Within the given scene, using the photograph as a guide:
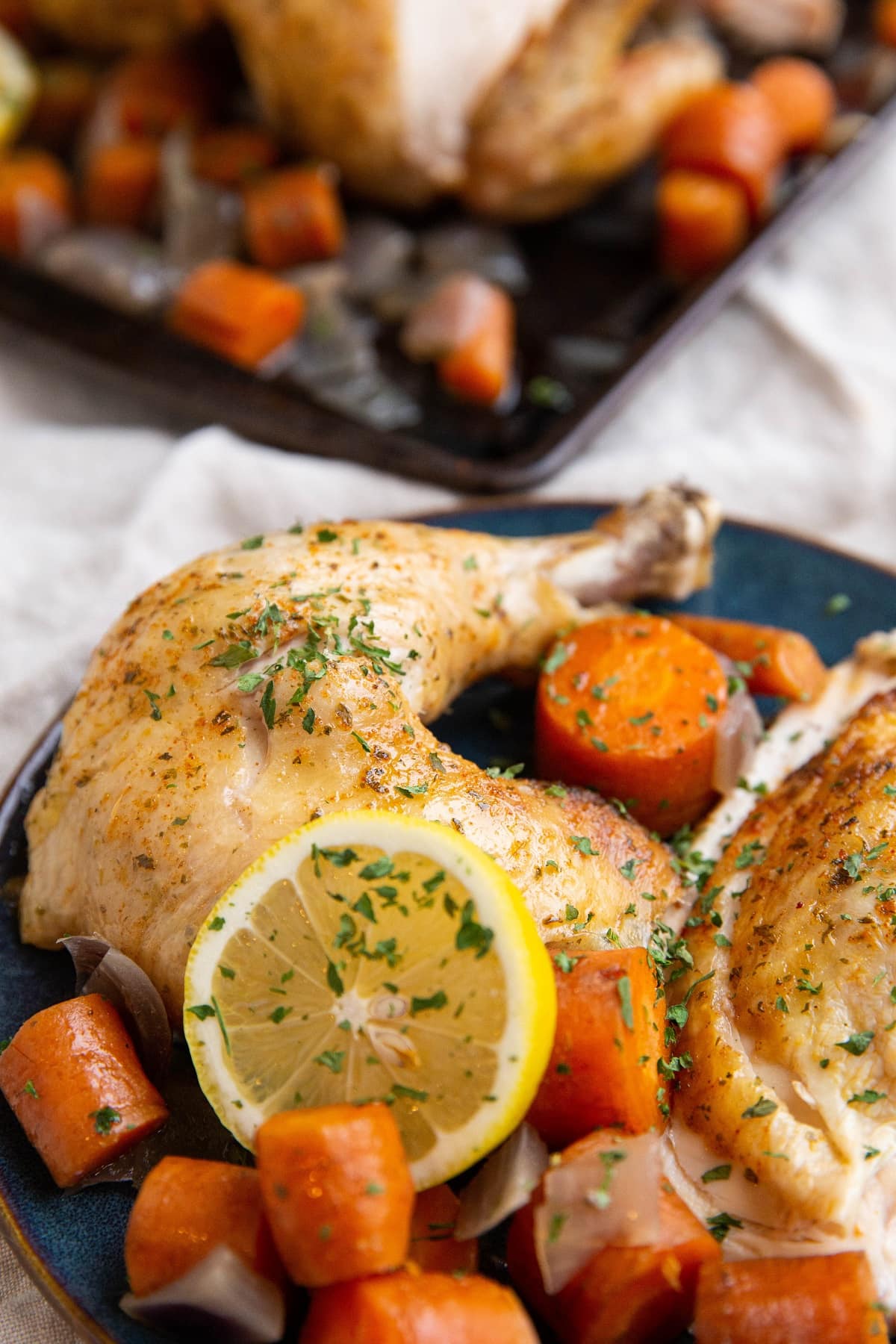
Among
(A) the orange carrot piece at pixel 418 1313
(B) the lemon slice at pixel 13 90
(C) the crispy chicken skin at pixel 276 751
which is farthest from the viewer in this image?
(B) the lemon slice at pixel 13 90

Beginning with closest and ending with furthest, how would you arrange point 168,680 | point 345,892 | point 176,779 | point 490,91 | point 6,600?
point 345,892, point 176,779, point 168,680, point 6,600, point 490,91

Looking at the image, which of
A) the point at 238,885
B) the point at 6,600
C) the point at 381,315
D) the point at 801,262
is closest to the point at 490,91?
the point at 381,315

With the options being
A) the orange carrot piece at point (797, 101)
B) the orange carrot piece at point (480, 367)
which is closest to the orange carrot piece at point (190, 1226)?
the orange carrot piece at point (480, 367)

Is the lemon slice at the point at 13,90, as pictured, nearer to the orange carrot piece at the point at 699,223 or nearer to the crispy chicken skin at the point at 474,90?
the crispy chicken skin at the point at 474,90

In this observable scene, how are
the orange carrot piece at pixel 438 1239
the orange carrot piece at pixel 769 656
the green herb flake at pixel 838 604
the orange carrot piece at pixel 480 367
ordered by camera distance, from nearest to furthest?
1. the orange carrot piece at pixel 438 1239
2. the orange carrot piece at pixel 769 656
3. the green herb flake at pixel 838 604
4. the orange carrot piece at pixel 480 367

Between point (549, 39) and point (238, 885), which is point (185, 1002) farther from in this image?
point (549, 39)

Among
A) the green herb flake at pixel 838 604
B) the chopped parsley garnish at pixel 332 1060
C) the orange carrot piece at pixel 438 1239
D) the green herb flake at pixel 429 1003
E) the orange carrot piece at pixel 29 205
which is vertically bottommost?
the orange carrot piece at pixel 29 205

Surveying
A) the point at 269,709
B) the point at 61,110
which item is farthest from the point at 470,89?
the point at 269,709

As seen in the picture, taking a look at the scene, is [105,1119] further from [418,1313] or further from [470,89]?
[470,89]
